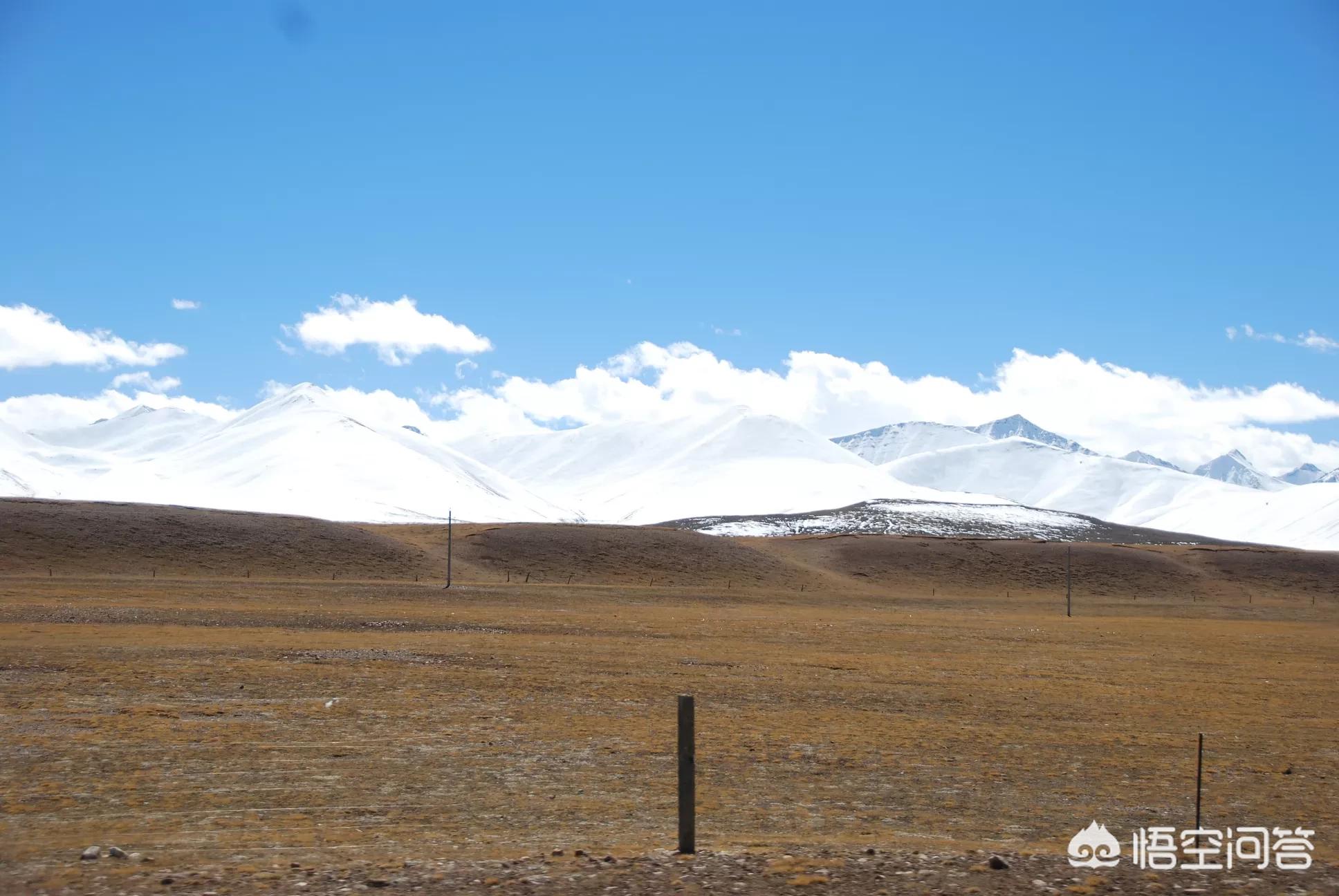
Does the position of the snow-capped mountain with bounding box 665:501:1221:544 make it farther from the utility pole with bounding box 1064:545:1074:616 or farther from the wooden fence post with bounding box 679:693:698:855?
the wooden fence post with bounding box 679:693:698:855

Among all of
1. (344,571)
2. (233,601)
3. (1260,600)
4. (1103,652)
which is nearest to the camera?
(1103,652)

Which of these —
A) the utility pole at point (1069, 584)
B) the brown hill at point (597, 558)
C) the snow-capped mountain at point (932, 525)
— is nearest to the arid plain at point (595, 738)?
the utility pole at point (1069, 584)

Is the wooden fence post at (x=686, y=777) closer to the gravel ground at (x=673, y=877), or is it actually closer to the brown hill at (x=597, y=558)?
the gravel ground at (x=673, y=877)

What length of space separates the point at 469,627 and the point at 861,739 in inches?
921

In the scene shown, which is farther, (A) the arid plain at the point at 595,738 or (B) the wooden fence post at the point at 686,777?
(A) the arid plain at the point at 595,738

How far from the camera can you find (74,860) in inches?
406

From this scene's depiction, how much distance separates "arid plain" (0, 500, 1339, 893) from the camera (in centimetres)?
1124

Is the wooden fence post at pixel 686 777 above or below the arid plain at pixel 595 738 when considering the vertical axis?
above

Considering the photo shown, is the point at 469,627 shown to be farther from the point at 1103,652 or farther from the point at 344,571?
the point at 344,571

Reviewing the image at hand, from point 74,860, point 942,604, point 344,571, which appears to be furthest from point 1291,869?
point 344,571

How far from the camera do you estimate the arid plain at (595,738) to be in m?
11.2

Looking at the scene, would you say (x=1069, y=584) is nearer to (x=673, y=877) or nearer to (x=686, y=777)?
(x=686, y=777)

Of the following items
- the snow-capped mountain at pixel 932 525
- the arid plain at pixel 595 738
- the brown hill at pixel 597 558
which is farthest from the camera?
the snow-capped mountain at pixel 932 525

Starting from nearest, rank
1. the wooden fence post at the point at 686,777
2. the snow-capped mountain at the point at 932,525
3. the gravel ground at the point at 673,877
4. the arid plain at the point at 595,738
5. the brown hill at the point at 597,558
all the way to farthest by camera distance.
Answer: the gravel ground at the point at 673,877 < the wooden fence post at the point at 686,777 < the arid plain at the point at 595,738 < the brown hill at the point at 597,558 < the snow-capped mountain at the point at 932,525
